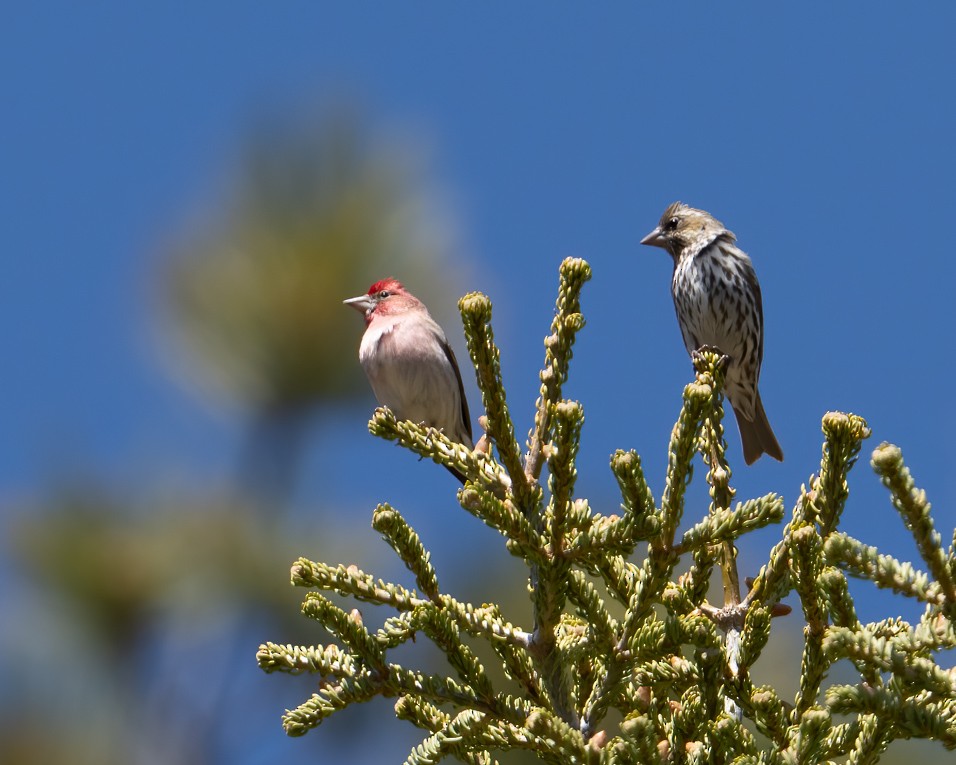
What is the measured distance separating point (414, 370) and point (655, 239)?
6.08 feet

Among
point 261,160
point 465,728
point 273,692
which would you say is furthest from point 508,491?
point 261,160

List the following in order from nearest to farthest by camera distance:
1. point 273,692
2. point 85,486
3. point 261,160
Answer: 1. point 273,692
2. point 85,486
3. point 261,160

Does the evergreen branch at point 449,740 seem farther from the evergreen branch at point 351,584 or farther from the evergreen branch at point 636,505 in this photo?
the evergreen branch at point 636,505

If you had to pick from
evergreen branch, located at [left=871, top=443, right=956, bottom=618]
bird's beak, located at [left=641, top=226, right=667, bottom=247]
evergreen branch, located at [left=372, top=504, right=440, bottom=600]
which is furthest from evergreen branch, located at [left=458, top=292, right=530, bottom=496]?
bird's beak, located at [left=641, top=226, right=667, bottom=247]

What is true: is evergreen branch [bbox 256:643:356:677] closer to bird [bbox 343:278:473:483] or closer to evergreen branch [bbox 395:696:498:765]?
evergreen branch [bbox 395:696:498:765]

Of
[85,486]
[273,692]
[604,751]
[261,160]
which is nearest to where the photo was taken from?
[604,751]

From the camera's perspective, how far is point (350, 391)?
278 inches

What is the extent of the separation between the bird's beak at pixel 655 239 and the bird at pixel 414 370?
4.88 ft

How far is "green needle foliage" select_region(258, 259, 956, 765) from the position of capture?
7.16 feet

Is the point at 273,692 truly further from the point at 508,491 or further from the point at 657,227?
the point at 508,491

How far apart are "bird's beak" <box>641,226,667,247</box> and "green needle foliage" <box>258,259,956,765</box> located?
4.02 meters

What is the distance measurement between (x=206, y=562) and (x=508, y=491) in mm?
4319

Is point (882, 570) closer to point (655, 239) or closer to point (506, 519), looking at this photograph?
point (506, 519)

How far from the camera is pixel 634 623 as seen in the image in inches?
98.1
